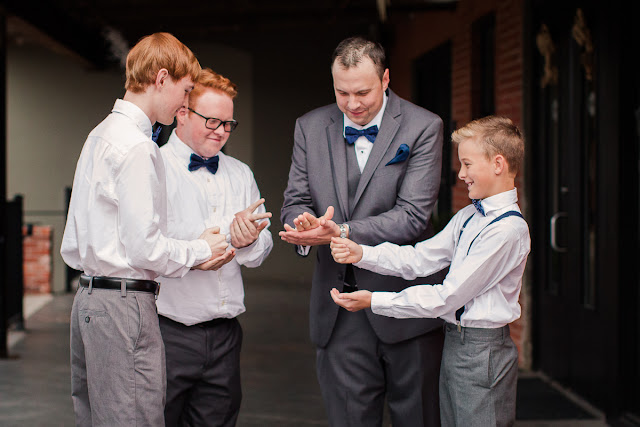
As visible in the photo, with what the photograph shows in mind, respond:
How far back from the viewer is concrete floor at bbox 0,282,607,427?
15.4 ft

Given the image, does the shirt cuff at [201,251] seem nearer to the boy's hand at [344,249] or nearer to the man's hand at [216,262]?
the man's hand at [216,262]

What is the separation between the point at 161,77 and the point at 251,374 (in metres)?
3.81

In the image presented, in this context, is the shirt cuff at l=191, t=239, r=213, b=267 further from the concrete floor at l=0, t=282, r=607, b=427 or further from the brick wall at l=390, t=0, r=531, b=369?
the brick wall at l=390, t=0, r=531, b=369

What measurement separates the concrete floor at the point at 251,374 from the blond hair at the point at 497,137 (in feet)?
7.91

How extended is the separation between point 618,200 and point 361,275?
206cm

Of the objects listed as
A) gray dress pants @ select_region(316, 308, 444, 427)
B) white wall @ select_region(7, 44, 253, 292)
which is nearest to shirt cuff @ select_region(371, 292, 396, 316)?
gray dress pants @ select_region(316, 308, 444, 427)

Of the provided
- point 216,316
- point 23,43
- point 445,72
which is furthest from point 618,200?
point 23,43

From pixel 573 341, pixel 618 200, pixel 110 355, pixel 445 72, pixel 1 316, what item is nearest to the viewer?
pixel 110 355

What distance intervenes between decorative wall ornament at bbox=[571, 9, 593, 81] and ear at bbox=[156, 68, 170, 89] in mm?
3022

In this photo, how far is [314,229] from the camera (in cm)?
251

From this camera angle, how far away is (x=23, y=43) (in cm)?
1159

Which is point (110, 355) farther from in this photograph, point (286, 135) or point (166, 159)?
point (286, 135)

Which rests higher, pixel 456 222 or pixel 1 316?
pixel 456 222

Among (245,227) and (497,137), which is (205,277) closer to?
(245,227)
